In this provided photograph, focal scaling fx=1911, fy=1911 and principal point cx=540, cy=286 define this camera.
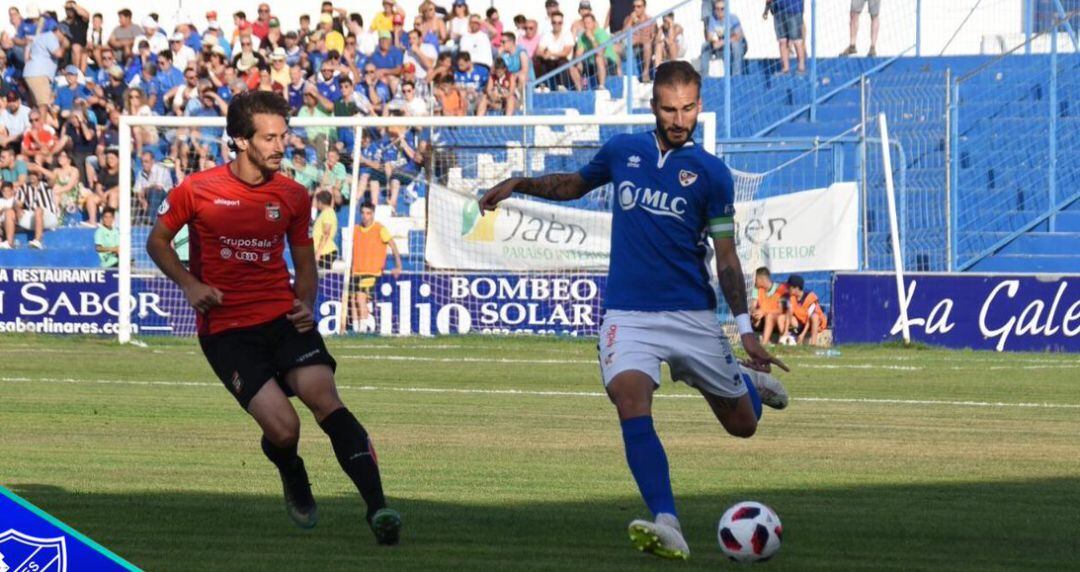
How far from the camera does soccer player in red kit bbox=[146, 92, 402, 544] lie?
831cm

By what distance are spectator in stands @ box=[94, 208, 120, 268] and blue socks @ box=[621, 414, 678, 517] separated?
2080 cm

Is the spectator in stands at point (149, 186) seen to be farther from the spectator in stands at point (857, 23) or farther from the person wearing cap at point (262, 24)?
the spectator in stands at point (857, 23)

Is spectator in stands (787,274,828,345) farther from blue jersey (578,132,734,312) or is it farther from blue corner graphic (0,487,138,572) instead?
blue corner graphic (0,487,138,572)

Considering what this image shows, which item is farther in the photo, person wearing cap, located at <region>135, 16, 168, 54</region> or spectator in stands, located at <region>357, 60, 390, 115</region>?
person wearing cap, located at <region>135, 16, 168, 54</region>

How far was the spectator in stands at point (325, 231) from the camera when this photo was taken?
26.5 metres

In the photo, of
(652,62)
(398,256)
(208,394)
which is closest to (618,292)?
(208,394)

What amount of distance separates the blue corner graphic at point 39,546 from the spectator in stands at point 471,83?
2544 cm

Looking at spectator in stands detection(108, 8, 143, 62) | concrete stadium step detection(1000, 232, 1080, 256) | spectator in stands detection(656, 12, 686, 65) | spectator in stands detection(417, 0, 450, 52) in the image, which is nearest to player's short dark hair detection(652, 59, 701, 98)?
concrete stadium step detection(1000, 232, 1080, 256)

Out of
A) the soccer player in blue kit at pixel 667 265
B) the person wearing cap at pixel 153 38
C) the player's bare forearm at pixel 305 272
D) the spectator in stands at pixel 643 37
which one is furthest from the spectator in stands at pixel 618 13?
the soccer player in blue kit at pixel 667 265

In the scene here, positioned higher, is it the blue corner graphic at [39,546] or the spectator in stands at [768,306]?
the spectator in stands at [768,306]

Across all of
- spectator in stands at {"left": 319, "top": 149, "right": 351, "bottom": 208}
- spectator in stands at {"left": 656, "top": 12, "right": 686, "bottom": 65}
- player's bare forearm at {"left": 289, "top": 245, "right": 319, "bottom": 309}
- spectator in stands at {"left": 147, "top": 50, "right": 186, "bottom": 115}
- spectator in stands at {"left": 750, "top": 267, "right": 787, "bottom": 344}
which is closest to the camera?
player's bare forearm at {"left": 289, "top": 245, "right": 319, "bottom": 309}

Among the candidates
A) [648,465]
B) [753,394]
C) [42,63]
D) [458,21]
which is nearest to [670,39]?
[458,21]

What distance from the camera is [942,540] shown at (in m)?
8.30

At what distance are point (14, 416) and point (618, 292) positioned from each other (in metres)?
7.76
